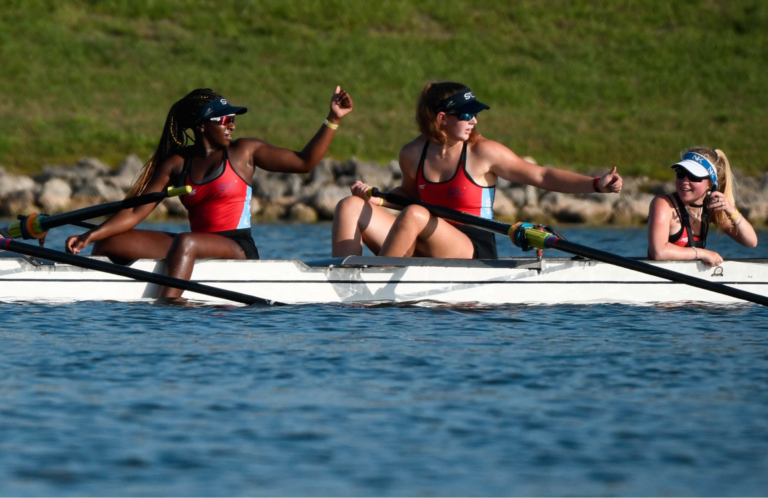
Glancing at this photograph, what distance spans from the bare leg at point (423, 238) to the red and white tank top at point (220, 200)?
103cm

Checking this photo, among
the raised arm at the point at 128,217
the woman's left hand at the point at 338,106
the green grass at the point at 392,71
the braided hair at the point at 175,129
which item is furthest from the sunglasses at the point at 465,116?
the green grass at the point at 392,71

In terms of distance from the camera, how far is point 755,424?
5.62m

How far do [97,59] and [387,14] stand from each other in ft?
32.6

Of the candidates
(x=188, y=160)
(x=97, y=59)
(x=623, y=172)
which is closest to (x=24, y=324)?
→ (x=188, y=160)

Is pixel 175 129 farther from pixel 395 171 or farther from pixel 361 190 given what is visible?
pixel 395 171

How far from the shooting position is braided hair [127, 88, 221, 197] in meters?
8.55

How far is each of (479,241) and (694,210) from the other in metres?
1.53

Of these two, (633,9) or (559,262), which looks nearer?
(559,262)

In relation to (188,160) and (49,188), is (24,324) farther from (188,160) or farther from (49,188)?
(49,188)

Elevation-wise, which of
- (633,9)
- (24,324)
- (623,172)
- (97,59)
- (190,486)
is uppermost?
(633,9)

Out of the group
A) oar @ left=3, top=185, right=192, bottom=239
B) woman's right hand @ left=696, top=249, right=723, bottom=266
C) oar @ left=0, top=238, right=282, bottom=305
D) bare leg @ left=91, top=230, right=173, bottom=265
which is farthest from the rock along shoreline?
oar @ left=0, top=238, right=282, bottom=305

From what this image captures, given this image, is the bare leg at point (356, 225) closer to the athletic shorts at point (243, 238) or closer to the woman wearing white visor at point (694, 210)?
the athletic shorts at point (243, 238)

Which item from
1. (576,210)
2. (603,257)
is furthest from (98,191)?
(603,257)

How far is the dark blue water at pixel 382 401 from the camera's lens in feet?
15.8
